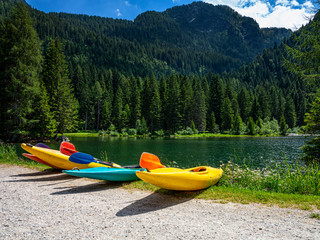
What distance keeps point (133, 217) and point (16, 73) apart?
2541 cm

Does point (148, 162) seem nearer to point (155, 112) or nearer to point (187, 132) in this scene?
point (187, 132)

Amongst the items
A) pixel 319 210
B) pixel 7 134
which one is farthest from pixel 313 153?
pixel 7 134

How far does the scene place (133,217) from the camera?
14.7 feet

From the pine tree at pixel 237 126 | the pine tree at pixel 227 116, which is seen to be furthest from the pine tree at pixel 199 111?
the pine tree at pixel 237 126

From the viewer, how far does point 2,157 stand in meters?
13.1

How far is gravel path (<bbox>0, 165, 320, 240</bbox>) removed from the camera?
370 cm

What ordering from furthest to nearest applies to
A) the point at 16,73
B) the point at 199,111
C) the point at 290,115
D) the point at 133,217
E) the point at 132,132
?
1. the point at 290,115
2. the point at 199,111
3. the point at 132,132
4. the point at 16,73
5. the point at 133,217

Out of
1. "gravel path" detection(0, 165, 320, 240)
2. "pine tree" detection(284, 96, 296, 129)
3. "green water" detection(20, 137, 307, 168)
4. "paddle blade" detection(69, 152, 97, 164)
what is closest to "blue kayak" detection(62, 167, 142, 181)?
"gravel path" detection(0, 165, 320, 240)

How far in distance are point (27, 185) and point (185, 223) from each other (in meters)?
5.94

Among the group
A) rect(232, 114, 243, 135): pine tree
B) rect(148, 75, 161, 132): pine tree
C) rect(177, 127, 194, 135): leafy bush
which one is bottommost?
rect(177, 127, 194, 135): leafy bush

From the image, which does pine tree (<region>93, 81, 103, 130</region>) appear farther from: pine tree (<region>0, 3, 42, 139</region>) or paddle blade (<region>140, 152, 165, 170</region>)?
paddle blade (<region>140, 152, 165, 170</region>)

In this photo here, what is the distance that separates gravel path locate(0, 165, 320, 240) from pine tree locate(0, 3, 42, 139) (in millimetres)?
20438

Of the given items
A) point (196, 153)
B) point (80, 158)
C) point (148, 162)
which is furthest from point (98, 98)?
point (148, 162)

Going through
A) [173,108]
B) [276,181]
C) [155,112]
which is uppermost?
[173,108]
